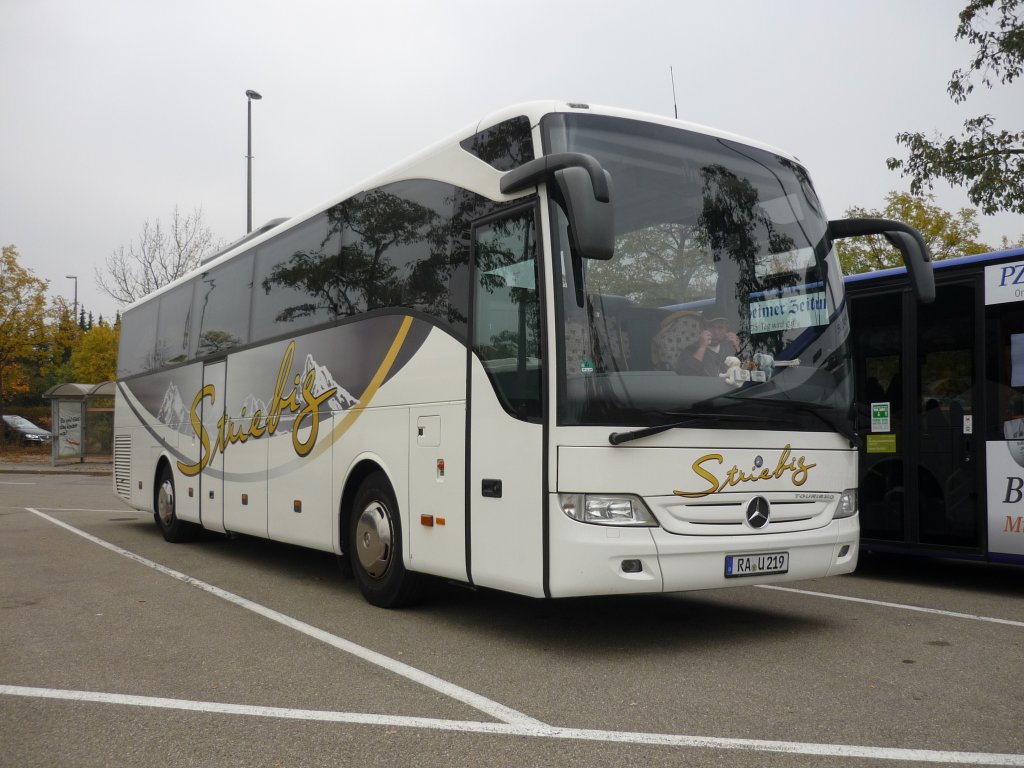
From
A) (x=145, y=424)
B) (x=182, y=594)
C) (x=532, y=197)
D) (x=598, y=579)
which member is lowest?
(x=182, y=594)

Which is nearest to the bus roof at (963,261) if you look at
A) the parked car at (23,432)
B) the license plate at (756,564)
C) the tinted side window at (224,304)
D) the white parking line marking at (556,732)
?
the license plate at (756,564)

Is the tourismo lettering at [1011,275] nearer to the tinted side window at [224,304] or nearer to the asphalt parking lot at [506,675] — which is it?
the asphalt parking lot at [506,675]

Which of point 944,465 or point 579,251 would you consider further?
point 944,465

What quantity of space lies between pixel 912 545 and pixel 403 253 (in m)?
5.25

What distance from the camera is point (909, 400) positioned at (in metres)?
9.28

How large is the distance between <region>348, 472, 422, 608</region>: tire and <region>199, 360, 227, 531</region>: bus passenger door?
371cm

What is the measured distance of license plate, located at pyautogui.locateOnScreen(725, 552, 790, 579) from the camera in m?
6.15

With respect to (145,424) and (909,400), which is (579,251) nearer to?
(909,400)

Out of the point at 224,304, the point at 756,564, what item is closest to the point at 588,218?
the point at 756,564

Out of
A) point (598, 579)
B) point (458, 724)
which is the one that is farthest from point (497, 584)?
point (458, 724)

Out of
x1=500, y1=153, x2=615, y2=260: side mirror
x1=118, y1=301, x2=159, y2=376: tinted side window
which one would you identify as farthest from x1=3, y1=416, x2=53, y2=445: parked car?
x1=500, y1=153, x2=615, y2=260: side mirror

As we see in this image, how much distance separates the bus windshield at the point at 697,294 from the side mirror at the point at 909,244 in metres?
0.44

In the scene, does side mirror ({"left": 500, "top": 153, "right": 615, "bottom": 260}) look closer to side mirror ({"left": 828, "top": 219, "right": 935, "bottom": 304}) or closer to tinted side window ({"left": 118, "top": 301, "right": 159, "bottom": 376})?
side mirror ({"left": 828, "top": 219, "right": 935, "bottom": 304})

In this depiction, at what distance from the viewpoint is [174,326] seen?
43.7 feet
